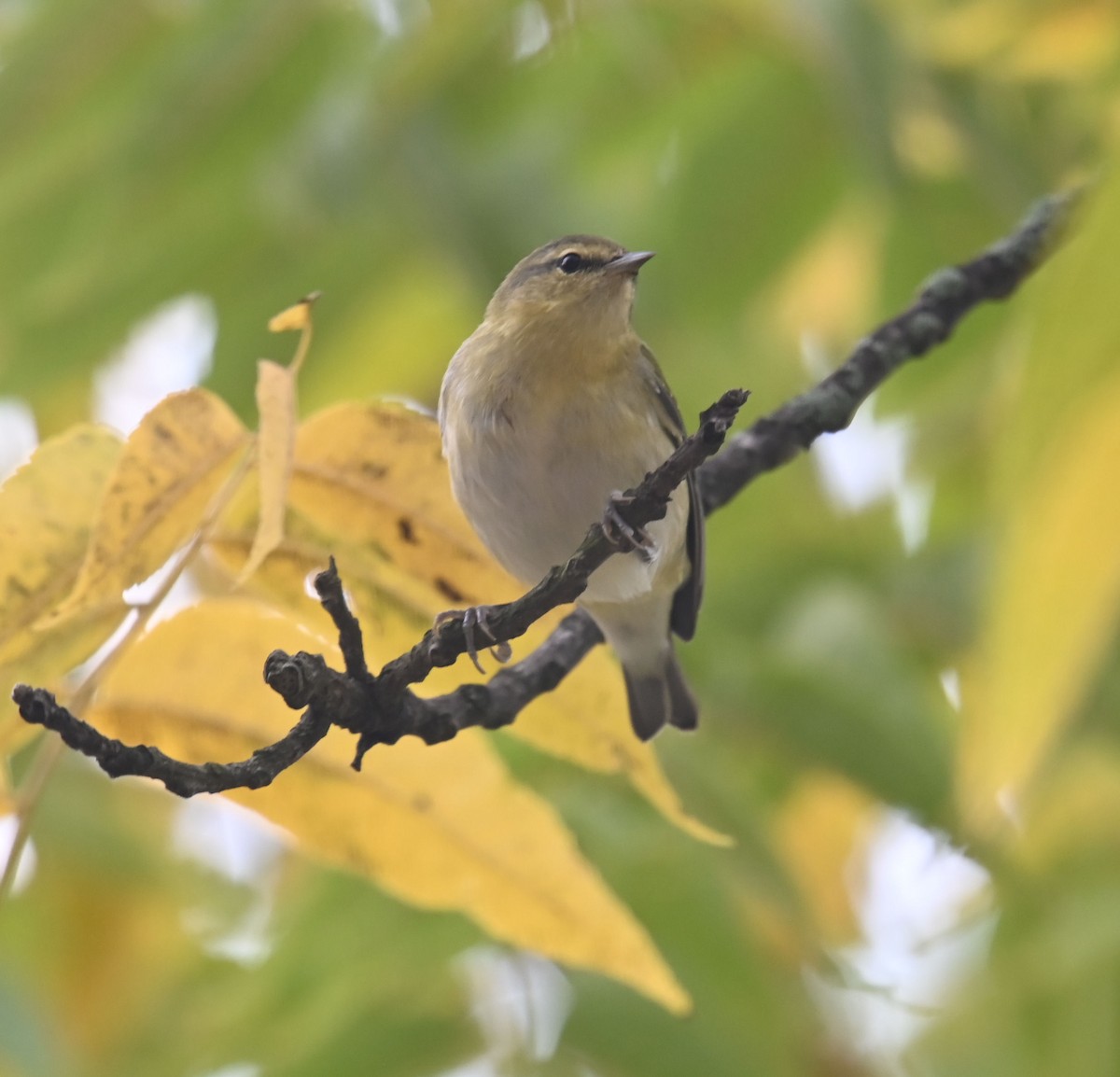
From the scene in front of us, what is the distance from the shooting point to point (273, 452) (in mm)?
1773

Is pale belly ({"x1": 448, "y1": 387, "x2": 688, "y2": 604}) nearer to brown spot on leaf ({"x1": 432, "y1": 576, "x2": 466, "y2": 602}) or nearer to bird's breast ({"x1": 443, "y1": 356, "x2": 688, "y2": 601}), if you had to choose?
bird's breast ({"x1": 443, "y1": 356, "x2": 688, "y2": 601})

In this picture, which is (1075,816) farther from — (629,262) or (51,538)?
(51,538)

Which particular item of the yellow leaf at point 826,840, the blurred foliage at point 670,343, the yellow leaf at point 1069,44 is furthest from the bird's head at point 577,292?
the yellow leaf at point 826,840

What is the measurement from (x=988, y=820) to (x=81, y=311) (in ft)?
6.47

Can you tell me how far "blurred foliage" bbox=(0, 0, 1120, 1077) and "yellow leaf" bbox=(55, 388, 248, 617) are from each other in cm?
69

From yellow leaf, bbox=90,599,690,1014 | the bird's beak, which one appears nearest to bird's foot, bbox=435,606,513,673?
yellow leaf, bbox=90,599,690,1014

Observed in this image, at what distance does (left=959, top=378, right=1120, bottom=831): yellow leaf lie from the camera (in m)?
1.59

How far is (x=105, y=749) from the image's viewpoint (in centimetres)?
161

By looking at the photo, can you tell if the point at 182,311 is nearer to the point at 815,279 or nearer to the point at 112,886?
the point at 112,886

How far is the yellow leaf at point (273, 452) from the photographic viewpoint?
67.2 inches

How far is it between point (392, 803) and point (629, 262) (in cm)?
140

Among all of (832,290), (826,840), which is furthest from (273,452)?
(832,290)

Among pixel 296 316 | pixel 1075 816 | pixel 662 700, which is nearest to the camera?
pixel 296 316

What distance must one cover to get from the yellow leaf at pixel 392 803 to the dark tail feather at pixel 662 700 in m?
1.04
